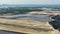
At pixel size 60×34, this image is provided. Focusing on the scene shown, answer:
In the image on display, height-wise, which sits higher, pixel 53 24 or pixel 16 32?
pixel 53 24

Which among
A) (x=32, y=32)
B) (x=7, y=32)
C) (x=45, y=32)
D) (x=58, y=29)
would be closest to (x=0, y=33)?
(x=7, y=32)

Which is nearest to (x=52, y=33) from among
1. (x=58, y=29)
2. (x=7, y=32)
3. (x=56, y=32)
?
(x=56, y=32)

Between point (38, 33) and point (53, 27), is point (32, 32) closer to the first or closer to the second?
point (38, 33)

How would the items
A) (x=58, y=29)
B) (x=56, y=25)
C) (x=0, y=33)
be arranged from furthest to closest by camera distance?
(x=56, y=25) < (x=58, y=29) < (x=0, y=33)

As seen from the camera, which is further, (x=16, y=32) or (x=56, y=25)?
(x=56, y=25)

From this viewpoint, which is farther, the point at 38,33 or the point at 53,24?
the point at 53,24

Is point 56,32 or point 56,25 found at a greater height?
point 56,25

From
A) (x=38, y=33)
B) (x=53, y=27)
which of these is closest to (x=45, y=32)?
(x=38, y=33)

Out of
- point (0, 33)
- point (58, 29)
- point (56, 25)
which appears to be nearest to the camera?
point (0, 33)

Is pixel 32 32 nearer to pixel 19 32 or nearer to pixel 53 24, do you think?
pixel 19 32
